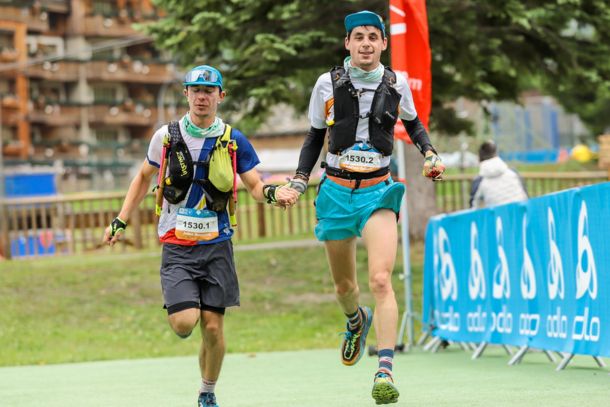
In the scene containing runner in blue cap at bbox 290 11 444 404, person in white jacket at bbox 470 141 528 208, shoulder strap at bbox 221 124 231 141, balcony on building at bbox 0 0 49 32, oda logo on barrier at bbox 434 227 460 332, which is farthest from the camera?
balcony on building at bbox 0 0 49 32

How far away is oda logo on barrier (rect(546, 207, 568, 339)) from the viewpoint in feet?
35.2

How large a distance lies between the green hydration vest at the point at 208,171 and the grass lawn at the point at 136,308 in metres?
9.37

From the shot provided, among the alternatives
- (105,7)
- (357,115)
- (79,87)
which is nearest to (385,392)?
(357,115)

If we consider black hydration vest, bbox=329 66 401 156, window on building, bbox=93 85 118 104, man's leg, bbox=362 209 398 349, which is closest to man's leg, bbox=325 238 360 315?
man's leg, bbox=362 209 398 349

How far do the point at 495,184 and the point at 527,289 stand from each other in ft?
15.1

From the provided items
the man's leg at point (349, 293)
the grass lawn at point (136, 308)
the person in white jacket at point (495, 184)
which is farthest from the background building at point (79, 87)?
the man's leg at point (349, 293)

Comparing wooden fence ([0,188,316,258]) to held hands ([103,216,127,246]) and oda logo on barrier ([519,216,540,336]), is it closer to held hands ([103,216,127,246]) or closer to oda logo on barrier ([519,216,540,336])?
oda logo on barrier ([519,216,540,336])

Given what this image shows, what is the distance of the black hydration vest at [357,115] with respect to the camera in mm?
8617

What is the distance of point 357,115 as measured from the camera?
8.62m

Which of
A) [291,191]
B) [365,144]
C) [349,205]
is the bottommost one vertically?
[349,205]

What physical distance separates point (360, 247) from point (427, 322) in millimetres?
10253

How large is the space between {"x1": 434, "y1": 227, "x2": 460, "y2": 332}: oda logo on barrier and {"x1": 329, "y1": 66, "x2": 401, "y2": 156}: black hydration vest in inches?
235

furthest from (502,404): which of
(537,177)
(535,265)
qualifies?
(537,177)

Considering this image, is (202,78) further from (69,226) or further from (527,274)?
(69,226)
